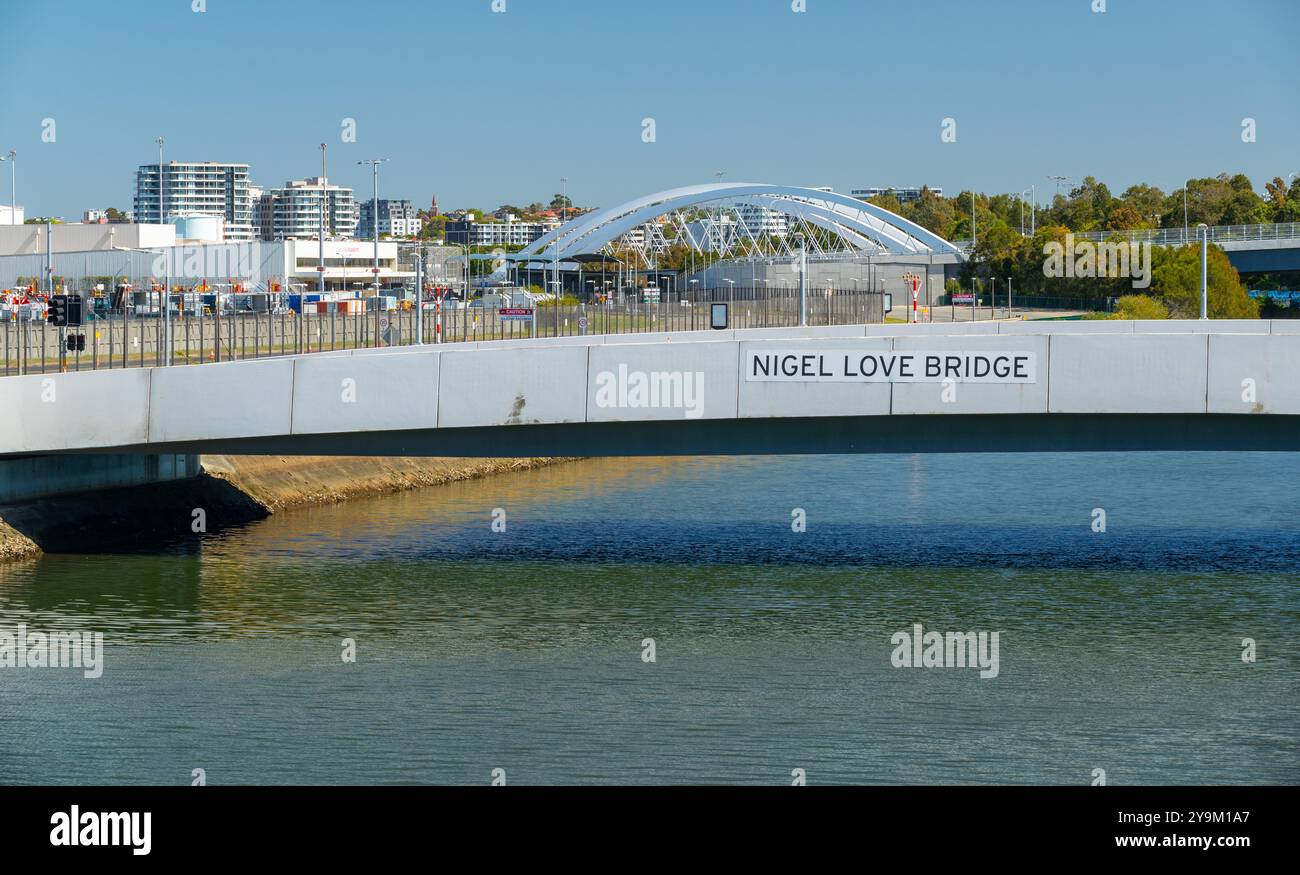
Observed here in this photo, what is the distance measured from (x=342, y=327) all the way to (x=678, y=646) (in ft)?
94.1

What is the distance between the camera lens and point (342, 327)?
51.5 metres

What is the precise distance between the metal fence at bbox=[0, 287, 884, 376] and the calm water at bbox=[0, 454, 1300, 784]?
5184mm

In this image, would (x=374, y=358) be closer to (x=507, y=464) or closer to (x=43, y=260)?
(x=507, y=464)

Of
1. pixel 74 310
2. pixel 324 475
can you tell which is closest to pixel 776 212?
pixel 324 475

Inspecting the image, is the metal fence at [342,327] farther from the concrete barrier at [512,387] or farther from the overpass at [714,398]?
the concrete barrier at [512,387]

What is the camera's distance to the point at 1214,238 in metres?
110

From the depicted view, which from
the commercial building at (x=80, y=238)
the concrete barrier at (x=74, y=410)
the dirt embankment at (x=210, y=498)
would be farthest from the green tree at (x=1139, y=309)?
the commercial building at (x=80, y=238)

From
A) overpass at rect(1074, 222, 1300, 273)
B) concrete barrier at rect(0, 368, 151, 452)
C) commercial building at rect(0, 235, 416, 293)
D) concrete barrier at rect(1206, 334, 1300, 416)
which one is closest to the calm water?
concrete barrier at rect(0, 368, 151, 452)

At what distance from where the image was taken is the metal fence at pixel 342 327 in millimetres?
38625

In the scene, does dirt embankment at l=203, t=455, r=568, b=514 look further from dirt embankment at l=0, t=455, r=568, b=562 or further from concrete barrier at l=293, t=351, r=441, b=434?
concrete barrier at l=293, t=351, r=441, b=434

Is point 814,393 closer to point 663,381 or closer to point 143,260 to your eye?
point 663,381

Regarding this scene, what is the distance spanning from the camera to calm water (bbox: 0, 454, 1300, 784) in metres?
19.8
